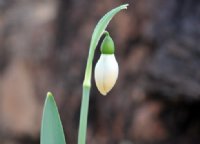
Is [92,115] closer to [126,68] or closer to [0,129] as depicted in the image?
[126,68]

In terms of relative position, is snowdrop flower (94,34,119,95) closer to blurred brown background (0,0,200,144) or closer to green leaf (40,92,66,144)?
green leaf (40,92,66,144)

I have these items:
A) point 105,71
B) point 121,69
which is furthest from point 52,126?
point 121,69

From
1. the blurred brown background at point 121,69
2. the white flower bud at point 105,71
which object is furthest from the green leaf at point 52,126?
the blurred brown background at point 121,69

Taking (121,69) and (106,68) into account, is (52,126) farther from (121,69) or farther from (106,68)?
(121,69)

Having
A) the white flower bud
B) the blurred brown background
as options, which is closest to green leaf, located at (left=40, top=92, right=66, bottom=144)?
the white flower bud

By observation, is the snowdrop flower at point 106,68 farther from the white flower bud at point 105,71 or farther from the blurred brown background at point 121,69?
the blurred brown background at point 121,69
